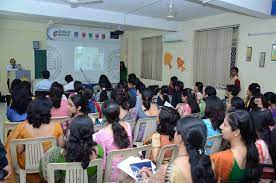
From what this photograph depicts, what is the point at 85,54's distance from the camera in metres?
8.93

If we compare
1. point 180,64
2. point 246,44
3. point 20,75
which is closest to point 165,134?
point 246,44

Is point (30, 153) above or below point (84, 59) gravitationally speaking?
below

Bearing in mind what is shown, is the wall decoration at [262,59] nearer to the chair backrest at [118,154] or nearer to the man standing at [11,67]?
the chair backrest at [118,154]

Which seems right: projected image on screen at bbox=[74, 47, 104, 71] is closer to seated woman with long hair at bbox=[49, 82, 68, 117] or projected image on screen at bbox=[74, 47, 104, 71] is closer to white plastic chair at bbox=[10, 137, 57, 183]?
seated woman with long hair at bbox=[49, 82, 68, 117]

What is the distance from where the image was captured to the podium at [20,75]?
7754mm

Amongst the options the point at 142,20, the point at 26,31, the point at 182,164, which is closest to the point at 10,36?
the point at 26,31

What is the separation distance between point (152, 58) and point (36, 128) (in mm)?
7152

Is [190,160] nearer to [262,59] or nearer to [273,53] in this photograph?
[273,53]

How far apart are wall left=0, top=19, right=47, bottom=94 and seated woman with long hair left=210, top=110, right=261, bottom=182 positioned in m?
7.96

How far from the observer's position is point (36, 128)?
8.23 ft

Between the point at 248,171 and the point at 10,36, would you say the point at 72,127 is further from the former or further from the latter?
the point at 10,36

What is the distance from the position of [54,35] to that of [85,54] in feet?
3.96

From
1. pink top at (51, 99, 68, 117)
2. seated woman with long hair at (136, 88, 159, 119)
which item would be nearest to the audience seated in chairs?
pink top at (51, 99, 68, 117)

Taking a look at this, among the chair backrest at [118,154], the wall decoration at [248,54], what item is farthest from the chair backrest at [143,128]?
the wall decoration at [248,54]
